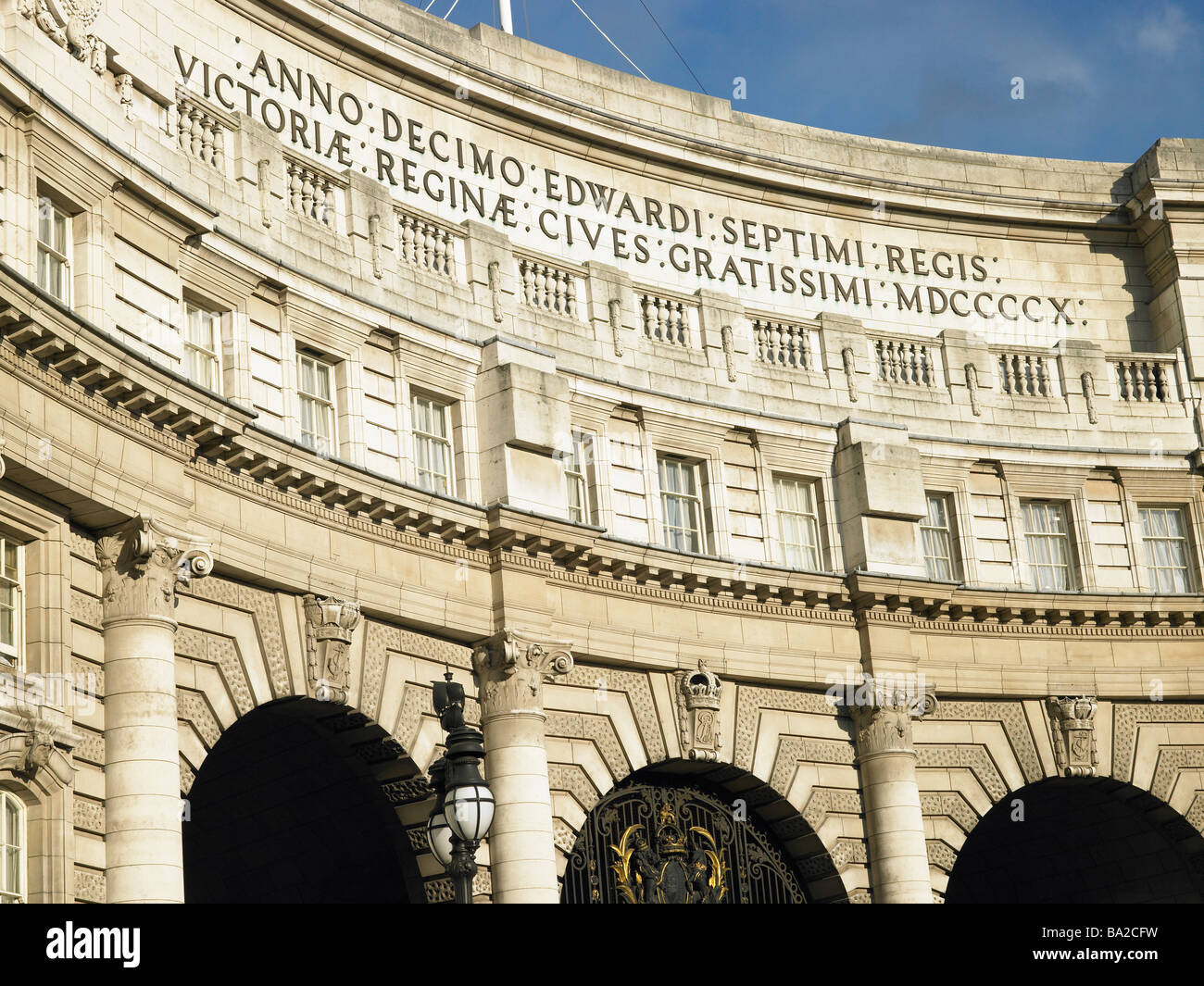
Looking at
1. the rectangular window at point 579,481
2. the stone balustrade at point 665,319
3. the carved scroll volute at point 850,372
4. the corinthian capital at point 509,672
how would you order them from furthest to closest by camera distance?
the carved scroll volute at point 850,372 < the stone balustrade at point 665,319 < the rectangular window at point 579,481 < the corinthian capital at point 509,672

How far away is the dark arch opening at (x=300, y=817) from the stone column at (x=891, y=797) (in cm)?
893

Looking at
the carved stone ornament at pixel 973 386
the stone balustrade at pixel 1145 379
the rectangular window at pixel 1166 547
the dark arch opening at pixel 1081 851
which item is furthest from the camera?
the stone balustrade at pixel 1145 379

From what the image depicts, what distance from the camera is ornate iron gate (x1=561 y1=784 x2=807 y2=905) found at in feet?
105

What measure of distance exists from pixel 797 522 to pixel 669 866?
6887 millimetres

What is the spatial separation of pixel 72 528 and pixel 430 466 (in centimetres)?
769

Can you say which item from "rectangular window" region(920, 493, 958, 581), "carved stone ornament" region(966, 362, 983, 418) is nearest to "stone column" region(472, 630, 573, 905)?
"rectangular window" region(920, 493, 958, 581)

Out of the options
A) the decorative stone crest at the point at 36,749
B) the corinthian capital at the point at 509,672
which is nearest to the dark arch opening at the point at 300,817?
the corinthian capital at the point at 509,672

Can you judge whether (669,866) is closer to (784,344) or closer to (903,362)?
(784,344)

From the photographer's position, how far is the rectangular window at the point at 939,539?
122 ft

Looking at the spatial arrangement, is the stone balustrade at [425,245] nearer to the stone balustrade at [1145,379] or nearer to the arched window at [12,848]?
the arched window at [12,848]

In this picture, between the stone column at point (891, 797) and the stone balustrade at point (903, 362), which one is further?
the stone balustrade at point (903, 362)

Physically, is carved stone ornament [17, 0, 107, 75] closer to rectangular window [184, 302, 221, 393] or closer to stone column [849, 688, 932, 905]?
rectangular window [184, 302, 221, 393]

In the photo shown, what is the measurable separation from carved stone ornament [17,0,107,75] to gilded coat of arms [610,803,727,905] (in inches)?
580

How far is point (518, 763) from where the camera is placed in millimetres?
29938
